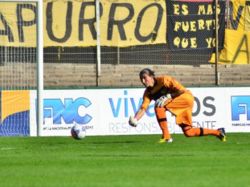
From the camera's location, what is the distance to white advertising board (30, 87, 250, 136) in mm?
24906

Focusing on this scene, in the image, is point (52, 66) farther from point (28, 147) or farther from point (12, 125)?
point (28, 147)

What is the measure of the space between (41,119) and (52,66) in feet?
14.4

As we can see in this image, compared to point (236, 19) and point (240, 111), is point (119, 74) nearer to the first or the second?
point (236, 19)

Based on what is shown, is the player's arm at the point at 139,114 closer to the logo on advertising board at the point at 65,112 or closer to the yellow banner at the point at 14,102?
the logo on advertising board at the point at 65,112

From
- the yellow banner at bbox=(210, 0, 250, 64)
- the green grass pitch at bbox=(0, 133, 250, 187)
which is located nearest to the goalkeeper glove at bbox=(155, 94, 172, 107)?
the green grass pitch at bbox=(0, 133, 250, 187)

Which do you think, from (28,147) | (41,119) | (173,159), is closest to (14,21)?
(41,119)

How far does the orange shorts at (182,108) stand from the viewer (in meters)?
18.2

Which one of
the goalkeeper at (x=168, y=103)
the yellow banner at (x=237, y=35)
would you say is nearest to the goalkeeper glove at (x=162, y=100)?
the goalkeeper at (x=168, y=103)

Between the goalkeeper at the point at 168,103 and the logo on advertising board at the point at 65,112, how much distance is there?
22.8 feet

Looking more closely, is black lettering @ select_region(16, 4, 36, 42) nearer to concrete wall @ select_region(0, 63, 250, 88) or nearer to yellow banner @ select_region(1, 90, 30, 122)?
concrete wall @ select_region(0, 63, 250, 88)

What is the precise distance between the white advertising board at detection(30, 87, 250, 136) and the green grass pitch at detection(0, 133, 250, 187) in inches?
289

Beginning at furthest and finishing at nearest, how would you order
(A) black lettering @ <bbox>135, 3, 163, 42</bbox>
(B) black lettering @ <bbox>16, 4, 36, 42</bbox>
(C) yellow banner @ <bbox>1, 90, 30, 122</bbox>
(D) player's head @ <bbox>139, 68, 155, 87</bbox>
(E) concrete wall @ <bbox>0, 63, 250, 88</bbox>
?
1. (A) black lettering @ <bbox>135, 3, 163, 42</bbox>
2. (E) concrete wall @ <bbox>0, 63, 250, 88</bbox>
3. (B) black lettering @ <bbox>16, 4, 36, 42</bbox>
4. (C) yellow banner @ <bbox>1, 90, 30, 122</bbox>
5. (D) player's head @ <bbox>139, 68, 155, 87</bbox>

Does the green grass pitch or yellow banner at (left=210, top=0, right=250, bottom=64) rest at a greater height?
yellow banner at (left=210, top=0, right=250, bottom=64)

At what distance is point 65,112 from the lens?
24.9 meters
